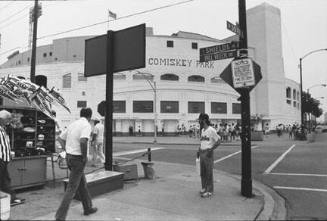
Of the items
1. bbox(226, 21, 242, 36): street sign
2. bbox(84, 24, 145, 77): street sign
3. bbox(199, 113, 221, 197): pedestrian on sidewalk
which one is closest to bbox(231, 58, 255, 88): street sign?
bbox(226, 21, 242, 36): street sign

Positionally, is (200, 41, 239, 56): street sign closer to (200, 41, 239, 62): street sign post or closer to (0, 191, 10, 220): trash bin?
(200, 41, 239, 62): street sign post

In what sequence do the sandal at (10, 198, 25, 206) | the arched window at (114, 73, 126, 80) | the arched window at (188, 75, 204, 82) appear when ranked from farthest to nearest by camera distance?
1. the arched window at (188, 75, 204, 82)
2. the arched window at (114, 73, 126, 80)
3. the sandal at (10, 198, 25, 206)

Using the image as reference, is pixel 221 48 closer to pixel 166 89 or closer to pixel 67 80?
pixel 166 89

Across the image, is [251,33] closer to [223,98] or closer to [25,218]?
[223,98]

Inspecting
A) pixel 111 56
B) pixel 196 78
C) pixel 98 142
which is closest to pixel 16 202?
pixel 111 56

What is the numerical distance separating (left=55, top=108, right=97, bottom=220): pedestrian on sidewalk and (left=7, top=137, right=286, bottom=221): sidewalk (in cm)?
44

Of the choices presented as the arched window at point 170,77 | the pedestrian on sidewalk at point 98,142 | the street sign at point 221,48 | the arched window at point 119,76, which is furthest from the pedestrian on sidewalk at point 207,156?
the arched window at point 170,77

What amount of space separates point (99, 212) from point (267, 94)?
6853cm

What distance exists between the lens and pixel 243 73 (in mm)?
7387

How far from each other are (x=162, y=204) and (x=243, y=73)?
3496 mm

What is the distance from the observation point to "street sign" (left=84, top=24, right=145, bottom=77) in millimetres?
8805

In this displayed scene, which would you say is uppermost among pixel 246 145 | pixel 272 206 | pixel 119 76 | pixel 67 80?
pixel 119 76

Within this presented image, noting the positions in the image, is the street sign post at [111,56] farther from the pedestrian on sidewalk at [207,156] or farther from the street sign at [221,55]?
the pedestrian on sidewalk at [207,156]

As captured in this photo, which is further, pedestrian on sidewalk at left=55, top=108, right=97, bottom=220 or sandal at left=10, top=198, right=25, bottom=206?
sandal at left=10, top=198, right=25, bottom=206
